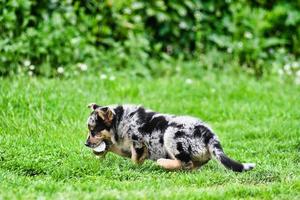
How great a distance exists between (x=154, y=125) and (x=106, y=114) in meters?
0.49

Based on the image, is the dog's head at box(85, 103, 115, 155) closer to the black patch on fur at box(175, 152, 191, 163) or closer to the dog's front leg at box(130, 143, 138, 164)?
the dog's front leg at box(130, 143, 138, 164)

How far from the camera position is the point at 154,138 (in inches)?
280

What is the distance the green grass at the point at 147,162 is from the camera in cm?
622

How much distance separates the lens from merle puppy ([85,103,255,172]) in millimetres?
6902

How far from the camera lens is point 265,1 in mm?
13539

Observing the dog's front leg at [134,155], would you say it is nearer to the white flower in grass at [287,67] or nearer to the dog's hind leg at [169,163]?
the dog's hind leg at [169,163]

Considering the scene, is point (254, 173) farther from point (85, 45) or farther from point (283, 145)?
point (85, 45)

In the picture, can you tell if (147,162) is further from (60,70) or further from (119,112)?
(60,70)

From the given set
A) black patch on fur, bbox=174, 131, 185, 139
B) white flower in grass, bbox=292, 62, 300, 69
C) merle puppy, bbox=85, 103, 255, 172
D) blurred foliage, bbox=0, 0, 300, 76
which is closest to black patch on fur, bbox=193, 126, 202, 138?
merle puppy, bbox=85, 103, 255, 172

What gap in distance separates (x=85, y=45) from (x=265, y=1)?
146 inches

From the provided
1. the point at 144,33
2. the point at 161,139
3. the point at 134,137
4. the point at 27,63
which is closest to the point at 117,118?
the point at 134,137

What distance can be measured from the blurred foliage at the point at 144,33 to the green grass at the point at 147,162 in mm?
751

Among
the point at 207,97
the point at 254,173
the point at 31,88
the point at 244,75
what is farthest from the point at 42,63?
the point at 254,173

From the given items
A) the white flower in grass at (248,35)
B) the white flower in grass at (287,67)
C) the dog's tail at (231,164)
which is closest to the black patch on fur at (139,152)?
the dog's tail at (231,164)
